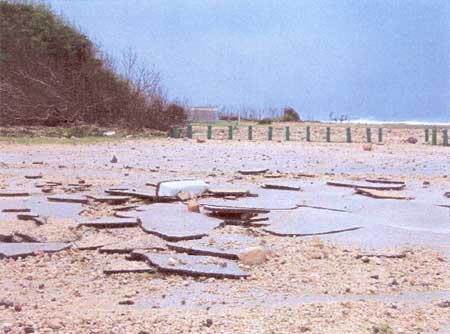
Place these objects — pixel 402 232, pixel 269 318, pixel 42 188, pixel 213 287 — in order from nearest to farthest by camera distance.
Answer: pixel 269 318 → pixel 213 287 → pixel 402 232 → pixel 42 188

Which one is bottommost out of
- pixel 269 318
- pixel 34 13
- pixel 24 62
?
pixel 269 318

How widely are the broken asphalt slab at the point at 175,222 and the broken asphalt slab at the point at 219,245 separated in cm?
15

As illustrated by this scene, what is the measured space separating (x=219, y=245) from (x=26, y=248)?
4.54ft

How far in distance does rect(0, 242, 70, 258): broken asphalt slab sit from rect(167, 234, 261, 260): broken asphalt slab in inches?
32.1

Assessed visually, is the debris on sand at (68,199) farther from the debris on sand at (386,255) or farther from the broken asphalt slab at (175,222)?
the debris on sand at (386,255)

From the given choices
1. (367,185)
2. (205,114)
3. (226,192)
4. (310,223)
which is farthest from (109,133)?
(310,223)

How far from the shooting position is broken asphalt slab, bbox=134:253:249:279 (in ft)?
15.6

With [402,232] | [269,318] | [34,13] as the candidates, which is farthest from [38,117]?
[269,318]

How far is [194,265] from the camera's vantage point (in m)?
4.92

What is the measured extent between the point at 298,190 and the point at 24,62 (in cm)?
1624

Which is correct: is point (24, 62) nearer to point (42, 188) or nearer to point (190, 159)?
point (190, 159)

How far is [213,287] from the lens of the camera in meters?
4.51

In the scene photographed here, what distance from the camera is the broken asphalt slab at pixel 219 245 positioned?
205 inches

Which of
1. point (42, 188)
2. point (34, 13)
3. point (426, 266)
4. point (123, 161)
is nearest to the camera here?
point (426, 266)
